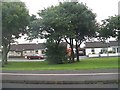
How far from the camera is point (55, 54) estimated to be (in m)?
41.4

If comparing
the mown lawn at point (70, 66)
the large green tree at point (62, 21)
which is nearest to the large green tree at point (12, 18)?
the large green tree at point (62, 21)

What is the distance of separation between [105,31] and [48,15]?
9400 millimetres

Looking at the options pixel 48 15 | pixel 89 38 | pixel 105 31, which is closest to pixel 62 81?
pixel 48 15

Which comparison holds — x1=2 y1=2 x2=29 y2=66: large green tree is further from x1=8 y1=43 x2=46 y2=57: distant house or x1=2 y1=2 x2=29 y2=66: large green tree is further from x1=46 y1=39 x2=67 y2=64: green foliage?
x1=8 y1=43 x2=46 y2=57: distant house

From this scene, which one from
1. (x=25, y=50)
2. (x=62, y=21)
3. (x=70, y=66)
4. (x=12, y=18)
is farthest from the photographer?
(x=25, y=50)

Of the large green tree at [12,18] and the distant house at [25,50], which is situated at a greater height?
the large green tree at [12,18]

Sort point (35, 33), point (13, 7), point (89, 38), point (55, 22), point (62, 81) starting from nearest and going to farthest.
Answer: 1. point (62, 81)
2. point (13, 7)
3. point (55, 22)
4. point (35, 33)
5. point (89, 38)

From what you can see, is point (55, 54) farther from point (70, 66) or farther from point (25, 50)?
point (25, 50)

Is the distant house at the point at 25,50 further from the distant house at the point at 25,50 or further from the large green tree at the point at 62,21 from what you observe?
the large green tree at the point at 62,21

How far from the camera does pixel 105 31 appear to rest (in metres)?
43.3

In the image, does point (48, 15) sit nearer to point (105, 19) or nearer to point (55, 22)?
point (55, 22)

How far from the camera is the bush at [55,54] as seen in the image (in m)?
41.2

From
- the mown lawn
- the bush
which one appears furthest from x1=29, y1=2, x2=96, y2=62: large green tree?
the mown lawn

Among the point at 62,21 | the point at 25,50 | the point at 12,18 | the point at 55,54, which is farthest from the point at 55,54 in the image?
the point at 25,50
